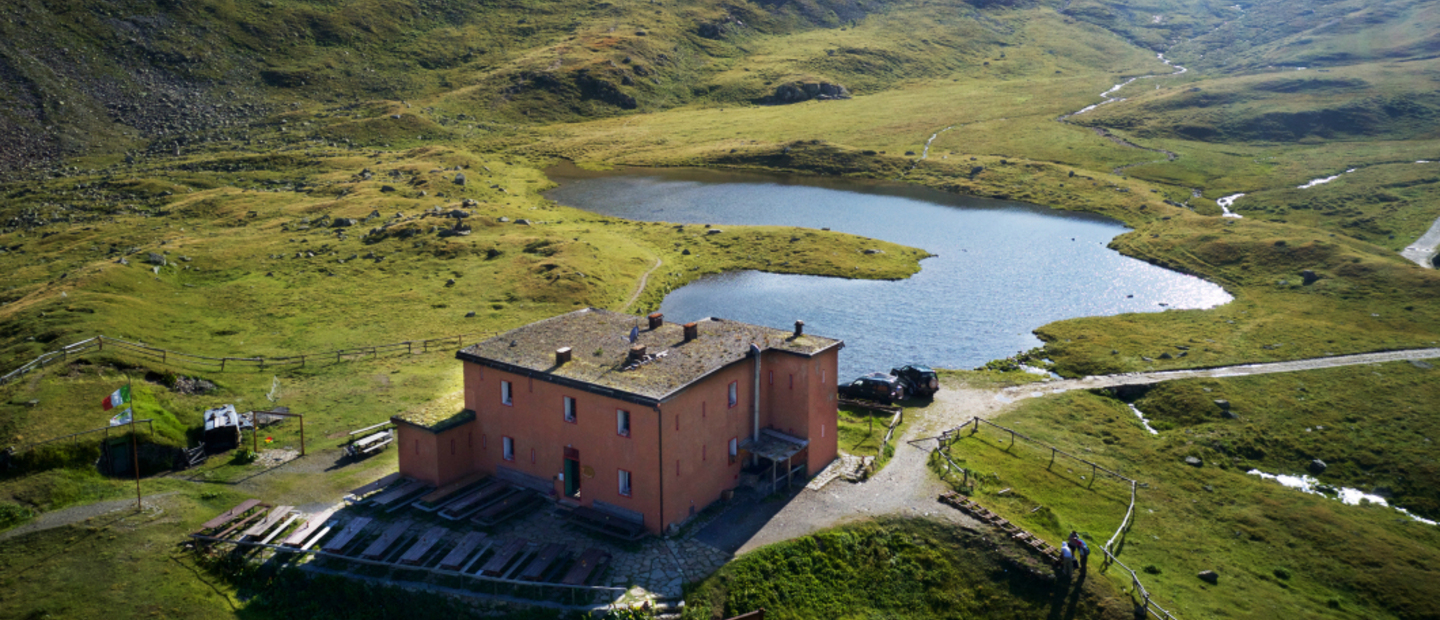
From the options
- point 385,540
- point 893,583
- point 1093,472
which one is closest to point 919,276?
point 1093,472

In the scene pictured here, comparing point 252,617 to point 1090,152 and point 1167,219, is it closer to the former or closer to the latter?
point 1167,219

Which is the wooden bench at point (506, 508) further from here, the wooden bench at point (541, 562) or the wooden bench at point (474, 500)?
the wooden bench at point (541, 562)

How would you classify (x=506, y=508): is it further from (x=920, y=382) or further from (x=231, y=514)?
(x=920, y=382)

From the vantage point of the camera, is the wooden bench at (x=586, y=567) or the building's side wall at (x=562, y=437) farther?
the building's side wall at (x=562, y=437)

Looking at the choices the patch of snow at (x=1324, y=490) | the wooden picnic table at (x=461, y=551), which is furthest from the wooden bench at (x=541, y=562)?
the patch of snow at (x=1324, y=490)

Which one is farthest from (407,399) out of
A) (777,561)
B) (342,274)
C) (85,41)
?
(85,41)
